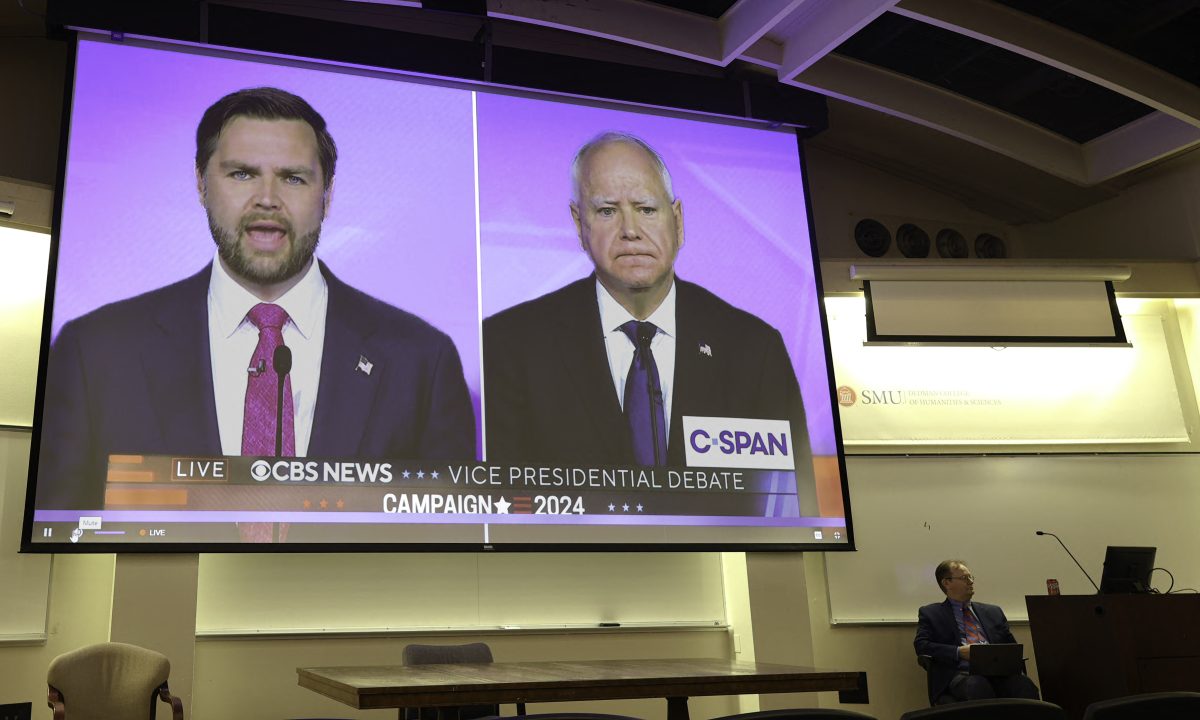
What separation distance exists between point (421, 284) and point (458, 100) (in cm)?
115

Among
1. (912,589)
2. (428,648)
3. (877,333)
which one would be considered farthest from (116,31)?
(912,589)

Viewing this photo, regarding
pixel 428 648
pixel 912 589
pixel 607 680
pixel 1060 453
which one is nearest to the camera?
pixel 607 680

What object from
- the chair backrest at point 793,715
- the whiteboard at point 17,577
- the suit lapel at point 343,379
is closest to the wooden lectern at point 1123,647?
the chair backrest at point 793,715

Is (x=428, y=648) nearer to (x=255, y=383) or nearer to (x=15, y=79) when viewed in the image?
(x=255, y=383)

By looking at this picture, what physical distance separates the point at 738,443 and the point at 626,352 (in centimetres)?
80

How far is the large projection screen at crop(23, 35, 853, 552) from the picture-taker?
15.6 feet

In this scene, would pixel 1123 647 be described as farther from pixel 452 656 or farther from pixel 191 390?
pixel 191 390

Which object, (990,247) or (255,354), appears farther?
(990,247)

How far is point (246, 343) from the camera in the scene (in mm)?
4977

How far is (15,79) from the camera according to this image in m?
5.70

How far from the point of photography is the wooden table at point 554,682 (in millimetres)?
3096

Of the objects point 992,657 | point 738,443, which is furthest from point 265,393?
point 992,657

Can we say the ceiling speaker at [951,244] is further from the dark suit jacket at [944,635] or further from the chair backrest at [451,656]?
the chair backrest at [451,656]

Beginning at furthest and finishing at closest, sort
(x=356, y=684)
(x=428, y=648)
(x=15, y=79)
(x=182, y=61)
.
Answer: (x=15, y=79) → (x=182, y=61) → (x=428, y=648) → (x=356, y=684)
